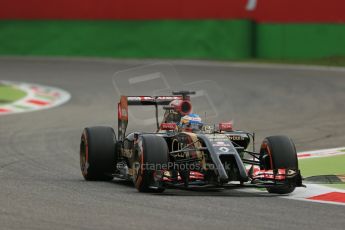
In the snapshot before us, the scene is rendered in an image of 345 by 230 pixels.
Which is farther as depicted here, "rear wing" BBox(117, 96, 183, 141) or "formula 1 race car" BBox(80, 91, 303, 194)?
"rear wing" BBox(117, 96, 183, 141)

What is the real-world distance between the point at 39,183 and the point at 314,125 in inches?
330

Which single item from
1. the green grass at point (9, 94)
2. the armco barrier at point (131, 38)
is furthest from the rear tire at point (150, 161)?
the armco barrier at point (131, 38)

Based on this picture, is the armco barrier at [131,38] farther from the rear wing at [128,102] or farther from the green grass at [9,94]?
the rear wing at [128,102]

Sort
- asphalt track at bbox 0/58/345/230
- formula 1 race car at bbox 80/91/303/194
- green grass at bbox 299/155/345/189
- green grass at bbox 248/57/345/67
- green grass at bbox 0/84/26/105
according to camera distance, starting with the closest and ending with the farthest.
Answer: asphalt track at bbox 0/58/345/230 < formula 1 race car at bbox 80/91/303/194 < green grass at bbox 299/155/345/189 < green grass at bbox 0/84/26/105 < green grass at bbox 248/57/345/67

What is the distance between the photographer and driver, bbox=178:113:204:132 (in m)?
11.8

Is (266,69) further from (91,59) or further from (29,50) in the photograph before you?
(29,50)

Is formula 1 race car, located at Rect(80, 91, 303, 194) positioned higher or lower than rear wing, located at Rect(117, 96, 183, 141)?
lower

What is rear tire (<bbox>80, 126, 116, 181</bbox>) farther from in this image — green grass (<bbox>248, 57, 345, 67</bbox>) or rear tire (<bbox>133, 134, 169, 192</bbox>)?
green grass (<bbox>248, 57, 345, 67</bbox>)

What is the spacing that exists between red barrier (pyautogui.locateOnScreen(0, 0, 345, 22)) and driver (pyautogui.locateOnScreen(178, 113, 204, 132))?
19500 mm

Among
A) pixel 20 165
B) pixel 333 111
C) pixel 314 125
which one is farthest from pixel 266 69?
pixel 20 165

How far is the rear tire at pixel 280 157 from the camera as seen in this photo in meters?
11.1

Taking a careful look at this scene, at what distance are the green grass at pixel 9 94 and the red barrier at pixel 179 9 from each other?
26.9ft

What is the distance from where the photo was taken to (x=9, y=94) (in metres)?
24.1

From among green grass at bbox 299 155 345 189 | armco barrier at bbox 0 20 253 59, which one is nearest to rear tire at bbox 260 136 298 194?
green grass at bbox 299 155 345 189
